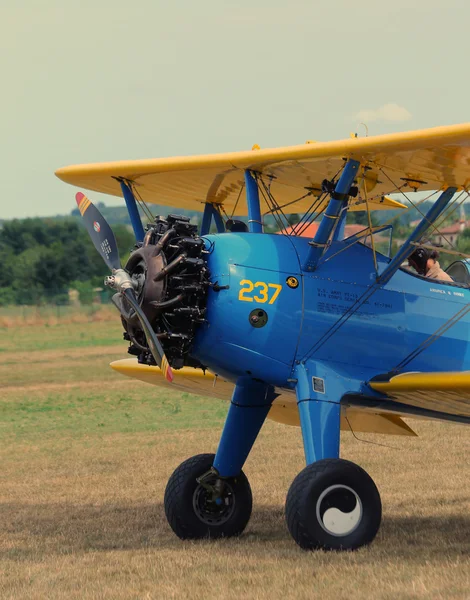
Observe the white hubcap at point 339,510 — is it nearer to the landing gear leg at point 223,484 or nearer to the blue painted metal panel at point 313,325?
the blue painted metal panel at point 313,325

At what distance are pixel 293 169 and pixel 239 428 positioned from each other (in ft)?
7.42

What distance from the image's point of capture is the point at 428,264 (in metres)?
9.01

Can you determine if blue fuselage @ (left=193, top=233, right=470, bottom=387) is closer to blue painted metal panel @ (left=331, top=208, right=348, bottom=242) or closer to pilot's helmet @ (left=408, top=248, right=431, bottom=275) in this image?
blue painted metal panel @ (left=331, top=208, right=348, bottom=242)

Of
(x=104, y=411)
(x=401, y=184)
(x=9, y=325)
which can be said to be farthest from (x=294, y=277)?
(x=9, y=325)

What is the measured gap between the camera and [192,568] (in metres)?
6.71

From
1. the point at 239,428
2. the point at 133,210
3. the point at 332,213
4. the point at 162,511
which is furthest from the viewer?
the point at 162,511

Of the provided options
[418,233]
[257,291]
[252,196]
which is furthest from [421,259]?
[257,291]

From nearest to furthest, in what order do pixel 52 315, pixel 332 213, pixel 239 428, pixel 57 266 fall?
pixel 332 213
pixel 239 428
pixel 52 315
pixel 57 266

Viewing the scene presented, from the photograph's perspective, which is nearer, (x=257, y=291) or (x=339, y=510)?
(x=339, y=510)

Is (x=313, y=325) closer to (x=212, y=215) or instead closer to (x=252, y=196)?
(x=252, y=196)

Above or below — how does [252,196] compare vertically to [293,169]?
below

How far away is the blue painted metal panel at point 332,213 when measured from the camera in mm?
7480

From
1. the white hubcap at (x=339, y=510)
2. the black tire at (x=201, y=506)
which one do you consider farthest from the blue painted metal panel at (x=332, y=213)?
the black tire at (x=201, y=506)

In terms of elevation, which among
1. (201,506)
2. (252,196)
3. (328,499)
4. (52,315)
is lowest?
(52,315)
